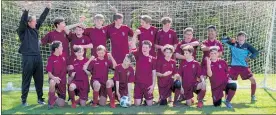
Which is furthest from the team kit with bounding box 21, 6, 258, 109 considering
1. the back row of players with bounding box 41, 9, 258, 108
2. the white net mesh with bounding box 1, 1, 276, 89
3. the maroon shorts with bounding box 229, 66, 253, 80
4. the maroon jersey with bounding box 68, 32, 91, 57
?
the white net mesh with bounding box 1, 1, 276, 89

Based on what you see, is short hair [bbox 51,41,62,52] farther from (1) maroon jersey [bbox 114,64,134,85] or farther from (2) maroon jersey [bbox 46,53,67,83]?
(1) maroon jersey [bbox 114,64,134,85]

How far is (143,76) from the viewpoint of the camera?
Result: 7.39 metres

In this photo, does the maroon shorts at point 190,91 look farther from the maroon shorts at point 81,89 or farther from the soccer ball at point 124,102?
the maroon shorts at point 81,89

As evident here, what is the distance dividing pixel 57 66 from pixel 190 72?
7.04ft

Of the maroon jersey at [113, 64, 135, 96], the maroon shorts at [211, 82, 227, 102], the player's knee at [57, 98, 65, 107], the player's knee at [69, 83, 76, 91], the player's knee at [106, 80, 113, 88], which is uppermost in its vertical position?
the maroon jersey at [113, 64, 135, 96]

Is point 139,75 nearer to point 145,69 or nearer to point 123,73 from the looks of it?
point 145,69

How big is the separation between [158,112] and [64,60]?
5.90ft

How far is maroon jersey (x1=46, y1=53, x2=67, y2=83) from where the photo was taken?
23.7 feet

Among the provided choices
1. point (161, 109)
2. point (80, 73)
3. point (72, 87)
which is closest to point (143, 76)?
point (161, 109)

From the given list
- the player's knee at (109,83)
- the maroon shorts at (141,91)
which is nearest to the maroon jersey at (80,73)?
the player's knee at (109,83)

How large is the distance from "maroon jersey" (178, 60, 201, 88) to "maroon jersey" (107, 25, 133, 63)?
1.19 meters

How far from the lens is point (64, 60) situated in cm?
735

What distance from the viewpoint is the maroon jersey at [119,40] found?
795cm

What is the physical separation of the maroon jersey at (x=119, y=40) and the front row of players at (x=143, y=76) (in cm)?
52
